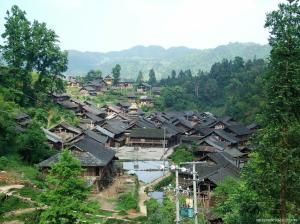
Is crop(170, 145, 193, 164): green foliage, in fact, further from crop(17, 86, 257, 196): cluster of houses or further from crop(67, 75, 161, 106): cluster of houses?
crop(67, 75, 161, 106): cluster of houses

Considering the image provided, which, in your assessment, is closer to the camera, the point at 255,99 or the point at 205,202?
the point at 205,202

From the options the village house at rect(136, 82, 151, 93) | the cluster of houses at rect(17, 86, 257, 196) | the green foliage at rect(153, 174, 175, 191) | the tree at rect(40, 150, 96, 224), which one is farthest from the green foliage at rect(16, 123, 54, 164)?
the village house at rect(136, 82, 151, 93)

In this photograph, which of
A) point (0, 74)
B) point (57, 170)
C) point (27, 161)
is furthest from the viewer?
point (0, 74)

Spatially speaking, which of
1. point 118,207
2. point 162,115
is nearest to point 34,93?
point 118,207

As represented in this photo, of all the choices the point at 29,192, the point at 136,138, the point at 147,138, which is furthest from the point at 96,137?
the point at 29,192

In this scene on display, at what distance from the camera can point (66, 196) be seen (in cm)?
2030

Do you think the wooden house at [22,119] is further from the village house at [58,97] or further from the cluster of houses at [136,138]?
the village house at [58,97]

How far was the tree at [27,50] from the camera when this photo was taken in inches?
2383

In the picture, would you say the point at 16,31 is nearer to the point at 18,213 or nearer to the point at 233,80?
the point at 18,213

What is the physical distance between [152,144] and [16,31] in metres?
27.8

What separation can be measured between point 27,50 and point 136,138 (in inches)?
894

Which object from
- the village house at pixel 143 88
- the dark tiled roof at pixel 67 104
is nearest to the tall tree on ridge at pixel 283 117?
the dark tiled roof at pixel 67 104

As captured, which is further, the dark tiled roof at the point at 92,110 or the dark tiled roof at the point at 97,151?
the dark tiled roof at the point at 92,110

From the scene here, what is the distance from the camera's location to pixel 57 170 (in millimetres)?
20812
